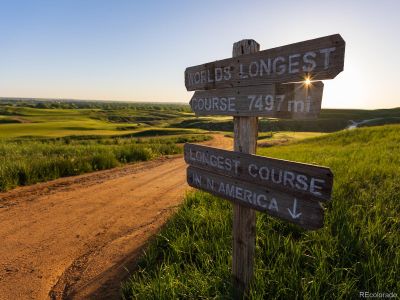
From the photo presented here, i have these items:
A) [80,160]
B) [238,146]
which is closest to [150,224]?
[238,146]

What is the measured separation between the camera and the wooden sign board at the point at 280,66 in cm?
213

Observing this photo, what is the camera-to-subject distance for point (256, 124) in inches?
111

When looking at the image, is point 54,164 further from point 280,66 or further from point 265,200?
point 280,66

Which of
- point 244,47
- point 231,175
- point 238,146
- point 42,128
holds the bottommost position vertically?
point 42,128

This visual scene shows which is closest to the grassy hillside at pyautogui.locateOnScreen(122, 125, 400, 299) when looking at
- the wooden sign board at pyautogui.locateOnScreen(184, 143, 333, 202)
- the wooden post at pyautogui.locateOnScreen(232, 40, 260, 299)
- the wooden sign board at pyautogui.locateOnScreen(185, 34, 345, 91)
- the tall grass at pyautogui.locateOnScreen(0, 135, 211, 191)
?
the wooden post at pyautogui.locateOnScreen(232, 40, 260, 299)

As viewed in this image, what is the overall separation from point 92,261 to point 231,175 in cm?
285

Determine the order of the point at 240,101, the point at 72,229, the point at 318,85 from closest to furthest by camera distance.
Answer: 1. the point at 318,85
2. the point at 240,101
3. the point at 72,229

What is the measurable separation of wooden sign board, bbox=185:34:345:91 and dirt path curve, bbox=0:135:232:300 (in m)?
2.76

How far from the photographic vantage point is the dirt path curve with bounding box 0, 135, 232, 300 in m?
3.98

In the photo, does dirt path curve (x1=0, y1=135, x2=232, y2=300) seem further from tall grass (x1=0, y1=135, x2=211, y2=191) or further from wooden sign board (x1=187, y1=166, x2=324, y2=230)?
wooden sign board (x1=187, y1=166, x2=324, y2=230)

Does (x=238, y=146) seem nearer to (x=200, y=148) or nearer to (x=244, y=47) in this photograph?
(x=200, y=148)

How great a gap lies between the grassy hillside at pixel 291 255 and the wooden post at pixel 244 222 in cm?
12

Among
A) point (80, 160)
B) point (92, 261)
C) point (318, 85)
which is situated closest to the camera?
point (318, 85)

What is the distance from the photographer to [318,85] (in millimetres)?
2219
